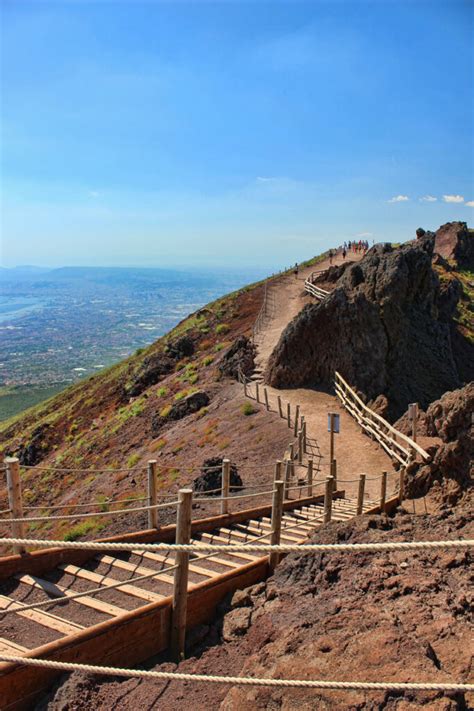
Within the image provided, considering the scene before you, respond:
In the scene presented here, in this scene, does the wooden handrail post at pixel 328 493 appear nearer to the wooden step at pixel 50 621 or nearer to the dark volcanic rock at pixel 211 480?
the wooden step at pixel 50 621

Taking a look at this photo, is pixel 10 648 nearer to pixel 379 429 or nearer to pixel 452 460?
pixel 452 460

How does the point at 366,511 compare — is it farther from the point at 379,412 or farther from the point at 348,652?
the point at 379,412

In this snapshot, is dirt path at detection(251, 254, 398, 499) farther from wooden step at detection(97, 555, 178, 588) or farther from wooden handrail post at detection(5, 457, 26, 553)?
wooden handrail post at detection(5, 457, 26, 553)

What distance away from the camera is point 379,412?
19906 millimetres

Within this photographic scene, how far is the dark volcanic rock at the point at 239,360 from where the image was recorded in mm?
27750

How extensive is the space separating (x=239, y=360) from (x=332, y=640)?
24101 millimetres

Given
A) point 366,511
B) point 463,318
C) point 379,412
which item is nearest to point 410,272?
point 379,412

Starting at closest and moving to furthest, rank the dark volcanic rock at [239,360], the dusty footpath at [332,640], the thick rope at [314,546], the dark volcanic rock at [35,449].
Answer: the thick rope at [314,546]
the dusty footpath at [332,640]
the dark volcanic rock at [239,360]
the dark volcanic rock at [35,449]

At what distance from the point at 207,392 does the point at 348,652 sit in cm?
2258

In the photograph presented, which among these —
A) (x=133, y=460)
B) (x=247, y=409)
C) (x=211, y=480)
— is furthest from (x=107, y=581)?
(x=133, y=460)

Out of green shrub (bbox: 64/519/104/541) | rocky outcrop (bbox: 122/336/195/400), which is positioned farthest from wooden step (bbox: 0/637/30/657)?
rocky outcrop (bbox: 122/336/195/400)

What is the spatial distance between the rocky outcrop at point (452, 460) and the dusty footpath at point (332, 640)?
485 centimetres

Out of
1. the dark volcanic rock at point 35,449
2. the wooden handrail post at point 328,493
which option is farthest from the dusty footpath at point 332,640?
the dark volcanic rock at point 35,449

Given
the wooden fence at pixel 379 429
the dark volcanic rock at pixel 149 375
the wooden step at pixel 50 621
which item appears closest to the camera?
the wooden step at pixel 50 621
